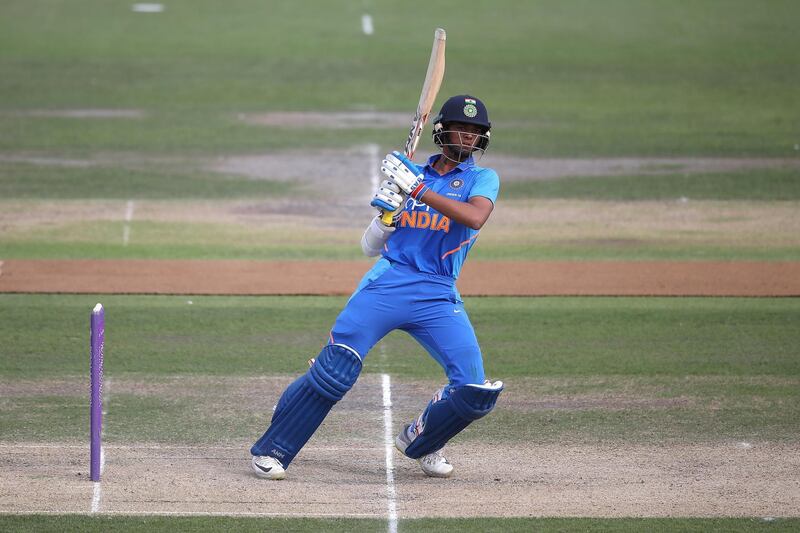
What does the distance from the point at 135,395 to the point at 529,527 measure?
3588mm

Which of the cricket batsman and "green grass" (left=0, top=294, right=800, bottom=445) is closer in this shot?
the cricket batsman

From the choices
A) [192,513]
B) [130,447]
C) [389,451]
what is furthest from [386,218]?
[130,447]

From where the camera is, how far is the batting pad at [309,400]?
714cm

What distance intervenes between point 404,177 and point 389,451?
2.03 meters

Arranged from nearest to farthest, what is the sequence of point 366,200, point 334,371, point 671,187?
point 334,371, point 366,200, point 671,187

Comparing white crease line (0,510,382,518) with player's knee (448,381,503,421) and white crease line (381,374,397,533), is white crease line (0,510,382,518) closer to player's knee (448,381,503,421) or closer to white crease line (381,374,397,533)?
white crease line (381,374,397,533)

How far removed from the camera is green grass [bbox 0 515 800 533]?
6637mm

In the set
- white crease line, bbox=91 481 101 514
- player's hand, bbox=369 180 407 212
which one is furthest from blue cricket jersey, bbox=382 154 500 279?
white crease line, bbox=91 481 101 514

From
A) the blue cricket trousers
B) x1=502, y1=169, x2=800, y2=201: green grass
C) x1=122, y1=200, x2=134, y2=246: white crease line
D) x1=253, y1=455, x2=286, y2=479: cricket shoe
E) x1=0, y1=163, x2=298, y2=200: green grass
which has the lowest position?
x1=122, y1=200, x2=134, y2=246: white crease line

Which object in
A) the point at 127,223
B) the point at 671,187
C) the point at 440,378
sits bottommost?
the point at 127,223

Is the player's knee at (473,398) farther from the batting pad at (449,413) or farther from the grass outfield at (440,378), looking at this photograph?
the grass outfield at (440,378)

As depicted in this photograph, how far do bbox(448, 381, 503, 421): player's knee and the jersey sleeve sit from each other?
1.12m

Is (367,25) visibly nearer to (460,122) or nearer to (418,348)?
(418,348)

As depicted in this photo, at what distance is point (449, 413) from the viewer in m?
7.29
